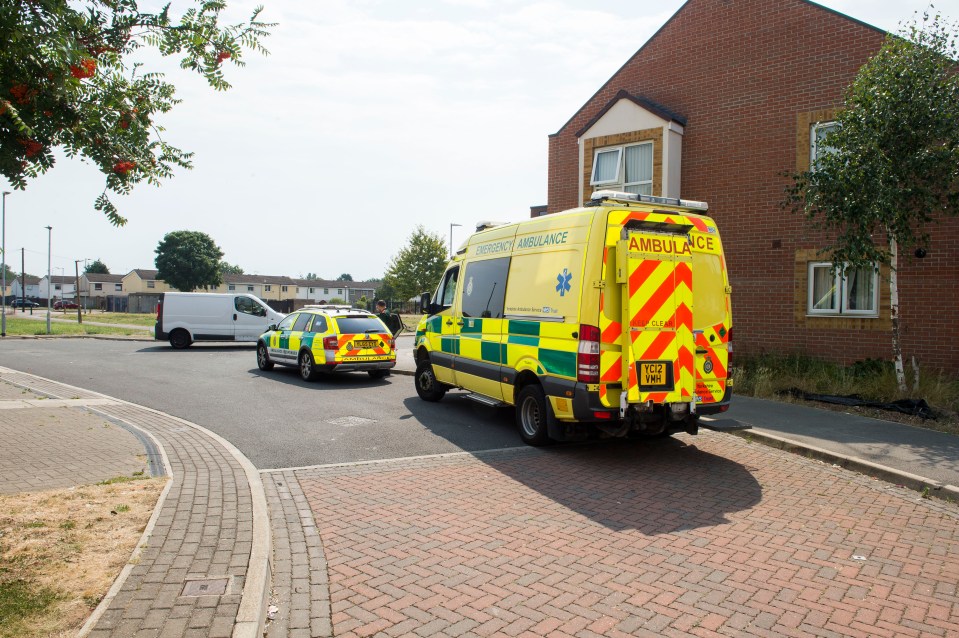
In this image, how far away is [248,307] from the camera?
23906 millimetres

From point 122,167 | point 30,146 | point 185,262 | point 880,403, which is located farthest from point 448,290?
point 185,262

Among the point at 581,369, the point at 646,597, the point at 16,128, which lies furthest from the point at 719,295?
the point at 16,128

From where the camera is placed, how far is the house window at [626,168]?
49.1 ft

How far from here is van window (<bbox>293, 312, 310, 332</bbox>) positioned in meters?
14.5

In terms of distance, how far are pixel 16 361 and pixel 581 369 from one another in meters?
17.4

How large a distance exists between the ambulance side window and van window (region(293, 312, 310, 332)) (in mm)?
4816

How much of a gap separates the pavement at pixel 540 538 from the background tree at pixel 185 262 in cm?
7641

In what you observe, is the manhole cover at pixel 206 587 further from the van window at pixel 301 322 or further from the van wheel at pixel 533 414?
the van window at pixel 301 322

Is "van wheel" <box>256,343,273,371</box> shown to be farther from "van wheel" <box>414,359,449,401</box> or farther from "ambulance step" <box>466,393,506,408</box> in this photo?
"ambulance step" <box>466,393,506,408</box>

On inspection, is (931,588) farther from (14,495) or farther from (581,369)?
(14,495)

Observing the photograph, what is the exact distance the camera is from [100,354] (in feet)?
66.7

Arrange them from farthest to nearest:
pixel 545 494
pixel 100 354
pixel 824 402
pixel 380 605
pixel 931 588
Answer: pixel 100 354, pixel 824 402, pixel 545 494, pixel 931 588, pixel 380 605

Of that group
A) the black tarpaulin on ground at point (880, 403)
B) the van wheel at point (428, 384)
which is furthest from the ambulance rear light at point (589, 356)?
the black tarpaulin on ground at point (880, 403)

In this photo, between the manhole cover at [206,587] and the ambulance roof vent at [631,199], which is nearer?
the manhole cover at [206,587]
